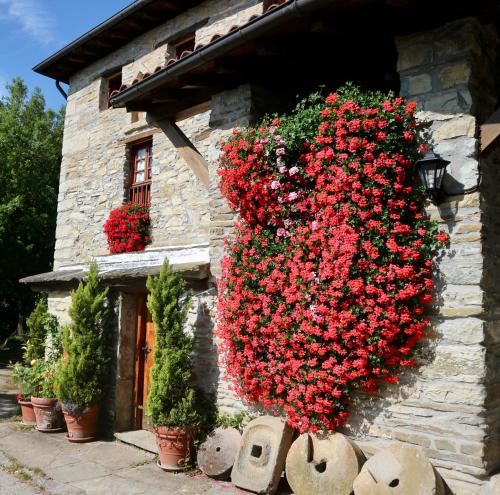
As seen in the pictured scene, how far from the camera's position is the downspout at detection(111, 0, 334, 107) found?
3889 mm

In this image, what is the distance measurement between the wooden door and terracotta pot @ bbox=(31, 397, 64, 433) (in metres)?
1.11

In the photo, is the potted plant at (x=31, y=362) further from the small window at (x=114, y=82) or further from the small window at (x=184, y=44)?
the small window at (x=184, y=44)

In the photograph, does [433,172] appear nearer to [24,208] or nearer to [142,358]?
[142,358]

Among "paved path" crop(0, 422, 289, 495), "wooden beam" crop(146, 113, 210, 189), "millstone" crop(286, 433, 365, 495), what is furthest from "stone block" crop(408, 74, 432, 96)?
"paved path" crop(0, 422, 289, 495)

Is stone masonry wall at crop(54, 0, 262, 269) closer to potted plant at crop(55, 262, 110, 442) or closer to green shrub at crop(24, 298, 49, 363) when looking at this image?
green shrub at crop(24, 298, 49, 363)

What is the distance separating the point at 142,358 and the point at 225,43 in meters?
4.28

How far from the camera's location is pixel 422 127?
397cm

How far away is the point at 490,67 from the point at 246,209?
8.12ft

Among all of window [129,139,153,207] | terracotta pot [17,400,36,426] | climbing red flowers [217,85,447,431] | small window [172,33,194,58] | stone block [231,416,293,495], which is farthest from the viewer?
→ window [129,139,153,207]

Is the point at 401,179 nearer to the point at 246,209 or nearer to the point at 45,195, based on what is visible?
the point at 246,209

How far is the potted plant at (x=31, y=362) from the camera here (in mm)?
7027

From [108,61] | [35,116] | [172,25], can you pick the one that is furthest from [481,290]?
[35,116]

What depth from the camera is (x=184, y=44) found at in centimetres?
861

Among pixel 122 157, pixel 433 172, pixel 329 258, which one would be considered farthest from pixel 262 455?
pixel 122 157
